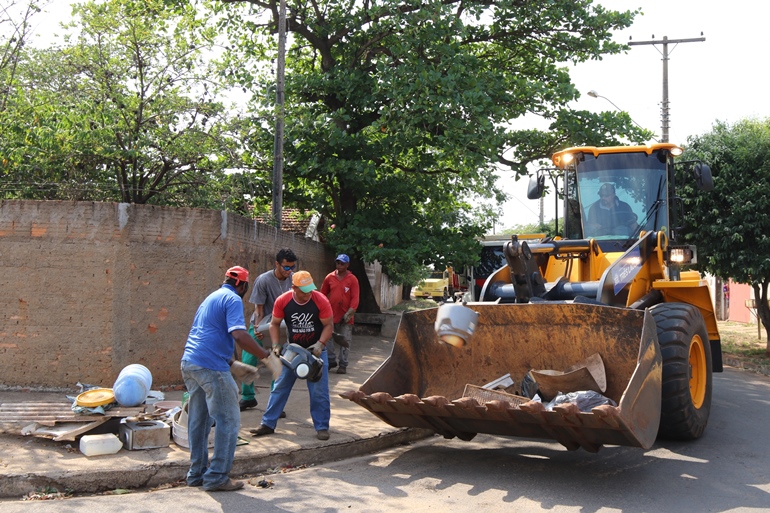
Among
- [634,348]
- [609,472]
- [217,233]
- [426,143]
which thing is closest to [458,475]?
[609,472]

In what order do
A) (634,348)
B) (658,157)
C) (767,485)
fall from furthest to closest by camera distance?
(658,157), (634,348), (767,485)

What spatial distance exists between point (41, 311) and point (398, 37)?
8442 mm

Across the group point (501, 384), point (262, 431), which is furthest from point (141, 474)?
point (501, 384)

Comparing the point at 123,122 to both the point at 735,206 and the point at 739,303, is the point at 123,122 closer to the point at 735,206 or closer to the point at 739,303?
the point at 735,206

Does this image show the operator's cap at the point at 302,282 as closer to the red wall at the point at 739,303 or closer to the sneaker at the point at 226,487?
the sneaker at the point at 226,487

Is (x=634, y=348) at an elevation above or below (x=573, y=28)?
below

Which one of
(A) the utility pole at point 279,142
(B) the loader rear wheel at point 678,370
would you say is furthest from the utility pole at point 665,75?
(B) the loader rear wheel at point 678,370

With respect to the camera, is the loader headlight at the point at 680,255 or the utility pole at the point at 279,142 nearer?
the loader headlight at the point at 680,255

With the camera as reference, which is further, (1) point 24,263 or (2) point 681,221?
(2) point 681,221

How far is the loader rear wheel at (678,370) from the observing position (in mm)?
6844

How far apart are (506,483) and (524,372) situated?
4.47 ft

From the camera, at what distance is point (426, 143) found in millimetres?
14883

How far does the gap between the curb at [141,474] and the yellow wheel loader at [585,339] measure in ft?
2.46

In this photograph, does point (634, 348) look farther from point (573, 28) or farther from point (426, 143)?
point (573, 28)
